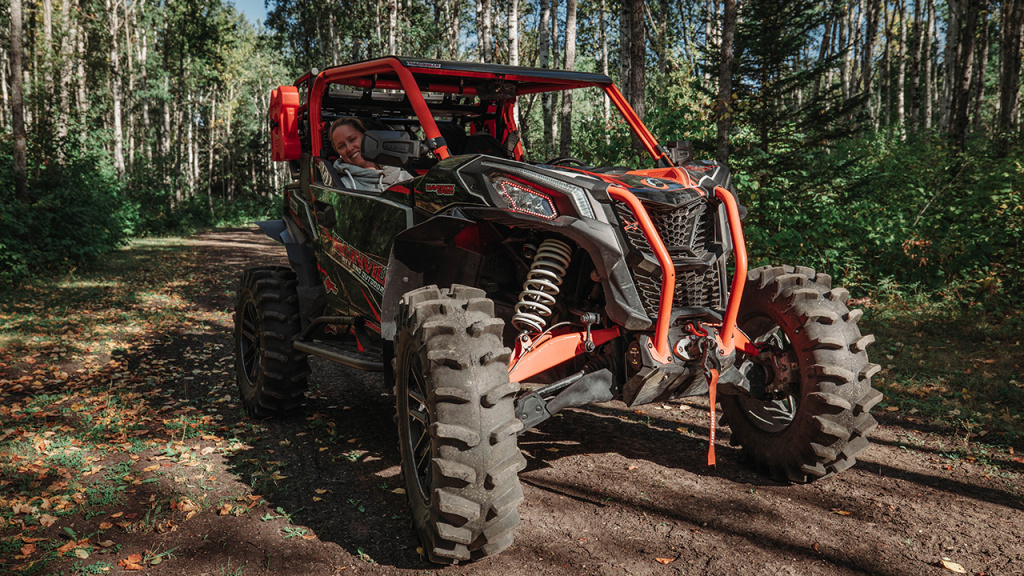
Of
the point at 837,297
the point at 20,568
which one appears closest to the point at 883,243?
the point at 837,297

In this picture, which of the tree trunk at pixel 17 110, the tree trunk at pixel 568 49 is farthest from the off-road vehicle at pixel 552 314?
the tree trunk at pixel 17 110

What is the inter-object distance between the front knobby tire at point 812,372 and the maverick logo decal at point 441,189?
187cm

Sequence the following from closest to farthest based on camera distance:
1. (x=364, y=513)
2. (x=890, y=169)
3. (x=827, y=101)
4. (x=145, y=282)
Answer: (x=364, y=513)
(x=827, y=101)
(x=890, y=169)
(x=145, y=282)

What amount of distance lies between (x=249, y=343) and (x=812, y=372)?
14.6ft

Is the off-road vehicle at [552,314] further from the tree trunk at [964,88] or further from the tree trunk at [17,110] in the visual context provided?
the tree trunk at [17,110]

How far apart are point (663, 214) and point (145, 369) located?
6032 mm

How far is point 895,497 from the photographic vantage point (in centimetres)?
377

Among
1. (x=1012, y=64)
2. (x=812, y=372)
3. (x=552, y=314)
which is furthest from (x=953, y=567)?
(x=1012, y=64)

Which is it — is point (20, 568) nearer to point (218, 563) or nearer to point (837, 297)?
point (218, 563)

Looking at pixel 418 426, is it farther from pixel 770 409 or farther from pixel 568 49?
pixel 568 49

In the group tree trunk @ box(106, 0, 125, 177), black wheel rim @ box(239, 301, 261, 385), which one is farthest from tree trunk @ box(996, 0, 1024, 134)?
tree trunk @ box(106, 0, 125, 177)

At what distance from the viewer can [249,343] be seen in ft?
18.9

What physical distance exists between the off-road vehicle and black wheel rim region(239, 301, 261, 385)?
118 centimetres

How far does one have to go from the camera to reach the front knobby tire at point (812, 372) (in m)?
3.50
